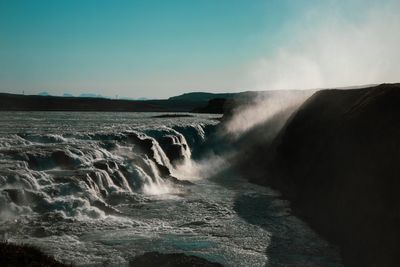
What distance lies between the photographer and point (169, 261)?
17.8 m

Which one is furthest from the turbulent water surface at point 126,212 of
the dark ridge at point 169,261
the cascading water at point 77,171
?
the dark ridge at point 169,261

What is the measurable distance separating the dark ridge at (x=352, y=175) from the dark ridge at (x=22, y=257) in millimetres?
12164

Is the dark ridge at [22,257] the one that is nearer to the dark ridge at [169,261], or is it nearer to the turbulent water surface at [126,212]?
the turbulent water surface at [126,212]

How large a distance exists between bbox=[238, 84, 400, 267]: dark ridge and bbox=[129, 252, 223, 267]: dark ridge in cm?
641

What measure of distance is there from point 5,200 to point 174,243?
842 cm

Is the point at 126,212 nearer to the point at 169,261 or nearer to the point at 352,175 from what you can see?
the point at 169,261

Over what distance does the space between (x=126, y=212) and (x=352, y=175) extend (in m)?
12.7

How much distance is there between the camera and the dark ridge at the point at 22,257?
12.2m

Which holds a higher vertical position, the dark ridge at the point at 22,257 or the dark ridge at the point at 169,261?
the dark ridge at the point at 22,257

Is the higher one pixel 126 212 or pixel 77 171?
pixel 77 171

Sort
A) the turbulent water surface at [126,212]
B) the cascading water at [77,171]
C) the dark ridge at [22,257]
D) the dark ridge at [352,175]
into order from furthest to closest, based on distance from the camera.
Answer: the cascading water at [77,171]
the turbulent water surface at [126,212]
the dark ridge at [352,175]
the dark ridge at [22,257]

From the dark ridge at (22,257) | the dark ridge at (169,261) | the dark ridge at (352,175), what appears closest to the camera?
the dark ridge at (22,257)

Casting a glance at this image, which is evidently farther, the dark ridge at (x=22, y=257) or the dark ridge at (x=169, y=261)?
the dark ridge at (x=169, y=261)

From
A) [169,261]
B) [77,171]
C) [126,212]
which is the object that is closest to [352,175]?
[169,261]
